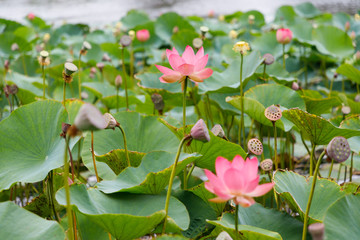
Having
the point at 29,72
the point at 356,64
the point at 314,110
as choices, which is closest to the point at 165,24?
the point at 29,72

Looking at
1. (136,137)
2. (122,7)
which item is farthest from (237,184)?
(122,7)

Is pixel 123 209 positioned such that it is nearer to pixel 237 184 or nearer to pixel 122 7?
pixel 237 184

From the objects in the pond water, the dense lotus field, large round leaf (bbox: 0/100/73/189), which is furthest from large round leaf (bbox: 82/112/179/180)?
the pond water

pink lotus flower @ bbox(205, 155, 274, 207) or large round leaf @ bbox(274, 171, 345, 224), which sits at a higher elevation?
pink lotus flower @ bbox(205, 155, 274, 207)

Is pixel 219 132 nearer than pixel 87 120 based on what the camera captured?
No

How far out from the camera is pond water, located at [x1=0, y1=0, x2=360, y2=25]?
5.64 meters

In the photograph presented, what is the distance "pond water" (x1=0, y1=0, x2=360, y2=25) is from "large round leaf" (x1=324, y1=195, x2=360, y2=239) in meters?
4.72

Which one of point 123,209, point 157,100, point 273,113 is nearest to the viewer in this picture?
point 123,209

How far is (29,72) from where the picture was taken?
207cm

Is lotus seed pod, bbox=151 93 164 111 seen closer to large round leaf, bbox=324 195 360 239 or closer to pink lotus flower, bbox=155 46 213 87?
pink lotus flower, bbox=155 46 213 87

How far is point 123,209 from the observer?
28.9 inches

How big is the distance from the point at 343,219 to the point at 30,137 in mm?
616

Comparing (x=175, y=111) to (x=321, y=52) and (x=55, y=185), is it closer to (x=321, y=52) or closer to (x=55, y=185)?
(x=55, y=185)

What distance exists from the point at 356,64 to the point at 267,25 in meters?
1.66
